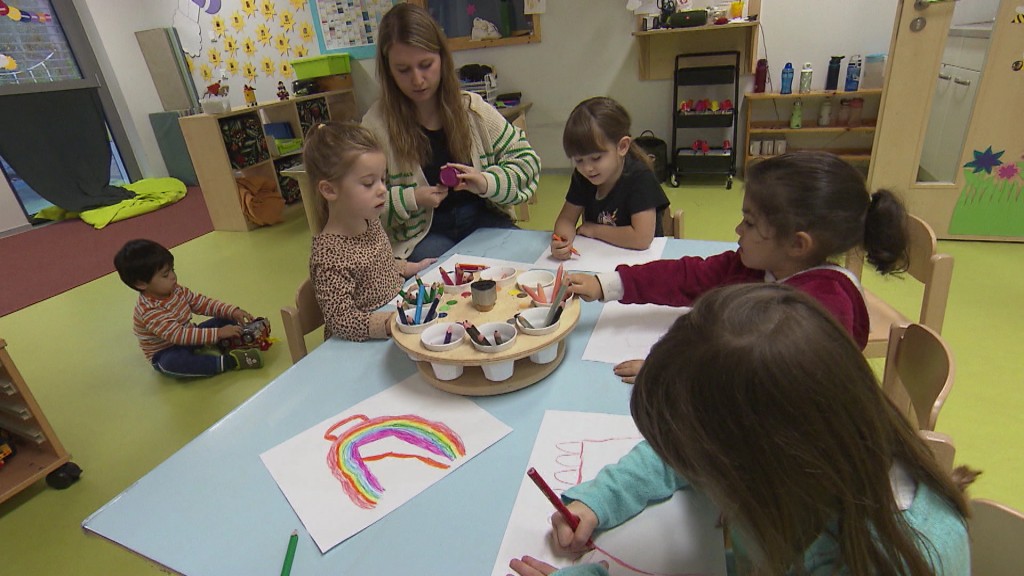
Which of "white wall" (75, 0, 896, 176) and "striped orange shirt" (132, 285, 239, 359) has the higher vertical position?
"white wall" (75, 0, 896, 176)

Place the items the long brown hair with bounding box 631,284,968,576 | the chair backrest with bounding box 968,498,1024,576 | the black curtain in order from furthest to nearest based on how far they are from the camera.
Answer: the black curtain, the chair backrest with bounding box 968,498,1024,576, the long brown hair with bounding box 631,284,968,576

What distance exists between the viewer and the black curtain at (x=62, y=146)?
424 cm

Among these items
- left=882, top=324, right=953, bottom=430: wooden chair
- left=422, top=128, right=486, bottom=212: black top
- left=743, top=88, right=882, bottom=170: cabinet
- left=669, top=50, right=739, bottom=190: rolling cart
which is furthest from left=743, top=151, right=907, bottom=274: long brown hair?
left=669, top=50, right=739, bottom=190: rolling cart

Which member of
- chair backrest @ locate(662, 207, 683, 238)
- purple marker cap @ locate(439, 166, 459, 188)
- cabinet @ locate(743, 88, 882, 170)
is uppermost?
purple marker cap @ locate(439, 166, 459, 188)

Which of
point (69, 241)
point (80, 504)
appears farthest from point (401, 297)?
point (69, 241)

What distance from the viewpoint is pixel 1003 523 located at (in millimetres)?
609

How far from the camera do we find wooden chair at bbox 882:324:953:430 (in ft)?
2.53

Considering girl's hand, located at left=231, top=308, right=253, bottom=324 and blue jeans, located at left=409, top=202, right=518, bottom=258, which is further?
girl's hand, located at left=231, top=308, right=253, bottom=324

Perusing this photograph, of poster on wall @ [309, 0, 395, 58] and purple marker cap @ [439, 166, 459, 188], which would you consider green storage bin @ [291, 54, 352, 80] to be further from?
purple marker cap @ [439, 166, 459, 188]

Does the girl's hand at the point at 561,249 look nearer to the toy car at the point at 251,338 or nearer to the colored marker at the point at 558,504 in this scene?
the colored marker at the point at 558,504

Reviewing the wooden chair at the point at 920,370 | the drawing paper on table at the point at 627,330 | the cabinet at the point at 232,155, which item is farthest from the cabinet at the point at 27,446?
the cabinet at the point at 232,155

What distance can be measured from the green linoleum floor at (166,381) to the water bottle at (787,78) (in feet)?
2.72

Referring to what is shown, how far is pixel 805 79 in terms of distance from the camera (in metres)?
3.52

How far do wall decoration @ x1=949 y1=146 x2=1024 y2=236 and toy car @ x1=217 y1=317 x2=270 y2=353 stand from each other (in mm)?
3279
